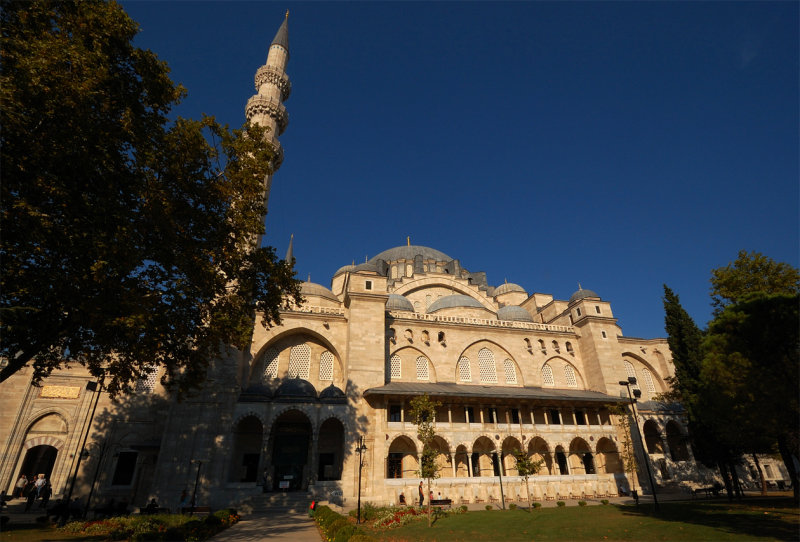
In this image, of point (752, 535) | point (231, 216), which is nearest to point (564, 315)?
point (752, 535)

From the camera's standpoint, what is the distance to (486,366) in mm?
27719

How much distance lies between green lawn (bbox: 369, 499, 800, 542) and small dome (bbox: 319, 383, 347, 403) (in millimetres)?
8803

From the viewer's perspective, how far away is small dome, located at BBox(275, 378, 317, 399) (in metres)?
22.0

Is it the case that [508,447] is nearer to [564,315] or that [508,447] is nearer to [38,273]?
[564,315]

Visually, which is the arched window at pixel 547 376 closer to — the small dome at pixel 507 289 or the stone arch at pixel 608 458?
the stone arch at pixel 608 458

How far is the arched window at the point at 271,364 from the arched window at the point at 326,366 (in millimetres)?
2728

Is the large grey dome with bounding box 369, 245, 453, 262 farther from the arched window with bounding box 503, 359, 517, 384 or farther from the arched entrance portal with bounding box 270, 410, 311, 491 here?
the arched entrance portal with bounding box 270, 410, 311, 491

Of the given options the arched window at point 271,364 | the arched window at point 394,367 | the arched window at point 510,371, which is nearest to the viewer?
the arched window at point 271,364

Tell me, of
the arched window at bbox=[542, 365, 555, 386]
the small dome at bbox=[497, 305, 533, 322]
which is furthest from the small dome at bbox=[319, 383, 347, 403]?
the small dome at bbox=[497, 305, 533, 322]

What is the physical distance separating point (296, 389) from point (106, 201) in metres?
15.2

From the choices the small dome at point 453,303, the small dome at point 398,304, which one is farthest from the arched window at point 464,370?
the small dome at point 398,304

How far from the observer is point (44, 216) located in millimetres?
8781

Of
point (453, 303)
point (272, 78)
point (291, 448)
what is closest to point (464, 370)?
point (453, 303)

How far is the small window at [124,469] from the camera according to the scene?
21828 millimetres
